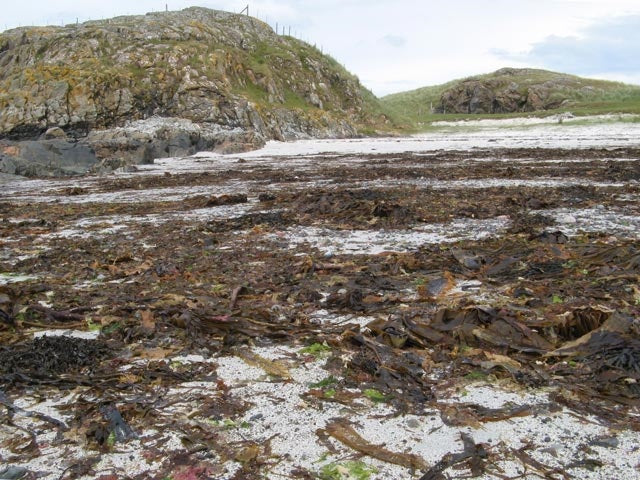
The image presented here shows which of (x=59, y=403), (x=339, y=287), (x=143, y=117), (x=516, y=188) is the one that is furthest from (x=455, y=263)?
(x=143, y=117)

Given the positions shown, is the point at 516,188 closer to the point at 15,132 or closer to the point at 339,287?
the point at 339,287

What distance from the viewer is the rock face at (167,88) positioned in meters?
32.2

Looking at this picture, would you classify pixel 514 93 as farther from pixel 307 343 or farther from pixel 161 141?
pixel 307 343

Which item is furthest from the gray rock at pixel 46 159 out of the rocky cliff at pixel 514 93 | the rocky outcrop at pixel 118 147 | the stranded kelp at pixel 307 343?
the rocky cliff at pixel 514 93

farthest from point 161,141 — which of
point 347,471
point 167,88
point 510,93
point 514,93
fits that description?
point 514,93

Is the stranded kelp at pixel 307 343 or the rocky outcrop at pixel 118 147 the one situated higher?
the rocky outcrop at pixel 118 147

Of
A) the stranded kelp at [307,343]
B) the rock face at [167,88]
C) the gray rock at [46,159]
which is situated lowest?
the stranded kelp at [307,343]

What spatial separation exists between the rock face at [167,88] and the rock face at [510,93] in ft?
90.0

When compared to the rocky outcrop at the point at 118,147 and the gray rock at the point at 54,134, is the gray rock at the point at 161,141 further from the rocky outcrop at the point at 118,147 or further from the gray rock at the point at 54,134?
the gray rock at the point at 54,134

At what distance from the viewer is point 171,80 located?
123 ft

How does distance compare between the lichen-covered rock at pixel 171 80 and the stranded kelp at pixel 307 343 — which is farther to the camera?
the lichen-covered rock at pixel 171 80

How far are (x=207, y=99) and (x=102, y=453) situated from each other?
119 ft

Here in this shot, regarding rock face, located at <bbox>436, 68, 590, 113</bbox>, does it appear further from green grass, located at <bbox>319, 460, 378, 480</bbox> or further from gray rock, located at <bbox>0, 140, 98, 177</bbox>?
green grass, located at <bbox>319, 460, 378, 480</bbox>

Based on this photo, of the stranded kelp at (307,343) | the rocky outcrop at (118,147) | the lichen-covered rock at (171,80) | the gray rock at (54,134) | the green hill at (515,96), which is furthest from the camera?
the green hill at (515,96)
